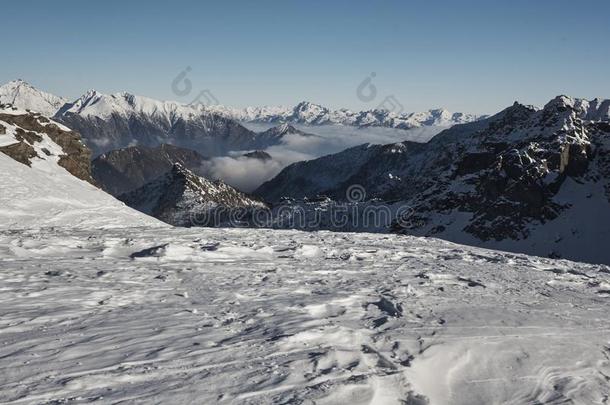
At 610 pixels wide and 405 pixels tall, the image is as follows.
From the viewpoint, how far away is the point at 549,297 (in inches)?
610

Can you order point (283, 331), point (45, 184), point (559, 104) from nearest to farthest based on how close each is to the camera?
point (283, 331)
point (45, 184)
point (559, 104)

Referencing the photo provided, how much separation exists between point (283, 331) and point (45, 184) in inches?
1726

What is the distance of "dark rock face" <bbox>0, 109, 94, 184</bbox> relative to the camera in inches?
2152

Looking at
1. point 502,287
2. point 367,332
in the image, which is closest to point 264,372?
point 367,332

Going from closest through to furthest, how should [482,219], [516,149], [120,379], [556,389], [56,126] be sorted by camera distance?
[120,379]
[556,389]
[56,126]
[482,219]
[516,149]

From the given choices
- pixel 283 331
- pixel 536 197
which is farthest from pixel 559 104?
pixel 283 331

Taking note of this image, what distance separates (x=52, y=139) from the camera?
221ft

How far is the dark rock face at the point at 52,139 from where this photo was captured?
54656mm

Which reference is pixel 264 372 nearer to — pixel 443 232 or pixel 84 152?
pixel 84 152

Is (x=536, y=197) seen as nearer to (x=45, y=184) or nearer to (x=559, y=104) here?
(x=559, y=104)

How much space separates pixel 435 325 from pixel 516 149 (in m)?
167

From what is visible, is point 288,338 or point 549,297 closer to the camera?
point 288,338

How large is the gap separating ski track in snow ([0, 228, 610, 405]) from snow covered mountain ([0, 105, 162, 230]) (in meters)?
21.2

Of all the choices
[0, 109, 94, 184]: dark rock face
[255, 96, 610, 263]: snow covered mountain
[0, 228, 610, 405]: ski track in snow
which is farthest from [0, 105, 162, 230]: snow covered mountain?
[255, 96, 610, 263]: snow covered mountain
